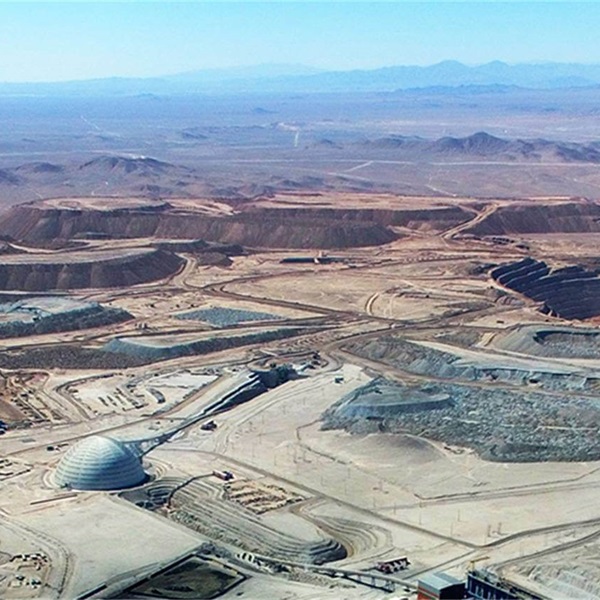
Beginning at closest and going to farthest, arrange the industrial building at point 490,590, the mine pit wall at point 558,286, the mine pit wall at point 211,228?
the industrial building at point 490,590, the mine pit wall at point 558,286, the mine pit wall at point 211,228

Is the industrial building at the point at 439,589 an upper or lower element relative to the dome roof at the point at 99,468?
upper

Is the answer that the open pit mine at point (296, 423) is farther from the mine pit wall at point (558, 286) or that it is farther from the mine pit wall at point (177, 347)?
the mine pit wall at point (558, 286)

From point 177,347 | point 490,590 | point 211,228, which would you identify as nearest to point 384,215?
point 211,228

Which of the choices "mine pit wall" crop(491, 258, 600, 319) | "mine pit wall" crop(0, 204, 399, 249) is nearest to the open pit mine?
"mine pit wall" crop(491, 258, 600, 319)

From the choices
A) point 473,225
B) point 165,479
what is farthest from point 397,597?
point 473,225

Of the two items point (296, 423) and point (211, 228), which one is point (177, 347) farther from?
point (211, 228)

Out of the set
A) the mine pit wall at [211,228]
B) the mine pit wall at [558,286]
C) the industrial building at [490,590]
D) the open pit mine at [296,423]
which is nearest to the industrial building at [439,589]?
the open pit mine at [296,423]

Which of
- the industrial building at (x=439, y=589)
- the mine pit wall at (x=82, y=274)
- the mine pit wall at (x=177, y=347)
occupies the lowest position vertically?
the mine pit wall at (x=177, y=347)
